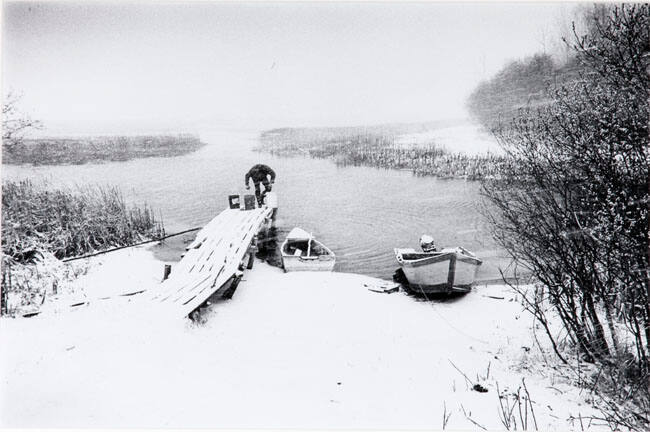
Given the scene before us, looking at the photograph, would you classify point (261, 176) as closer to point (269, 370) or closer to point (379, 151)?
point (269, 370)

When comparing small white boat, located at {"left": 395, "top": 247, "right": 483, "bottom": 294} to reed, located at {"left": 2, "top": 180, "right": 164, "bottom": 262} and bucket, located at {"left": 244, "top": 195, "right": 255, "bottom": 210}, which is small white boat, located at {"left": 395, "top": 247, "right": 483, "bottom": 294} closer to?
bucket, located at {"left": 244, "top": 195, "right": 255, "bottom": 210}

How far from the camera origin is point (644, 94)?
422cm

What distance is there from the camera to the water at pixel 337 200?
12.9 m

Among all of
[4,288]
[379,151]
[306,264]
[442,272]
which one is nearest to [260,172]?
[306,264]

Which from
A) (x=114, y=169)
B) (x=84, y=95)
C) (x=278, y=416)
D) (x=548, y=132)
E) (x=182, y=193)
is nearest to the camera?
(x=278, y=416)

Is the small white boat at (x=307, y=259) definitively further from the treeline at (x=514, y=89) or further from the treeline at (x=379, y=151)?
the treeline at (x=379, y=151)

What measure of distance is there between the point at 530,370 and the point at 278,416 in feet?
12.3

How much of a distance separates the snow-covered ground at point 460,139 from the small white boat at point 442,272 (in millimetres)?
16368

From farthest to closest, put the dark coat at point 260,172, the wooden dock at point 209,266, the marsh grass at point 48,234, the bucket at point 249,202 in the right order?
the dark coat at point 260,172 < the bucket at point 249,202 < the marsh grass at point 48,234 < the wooden dock at point 209,266

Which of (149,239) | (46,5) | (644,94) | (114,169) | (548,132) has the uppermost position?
(46,5)

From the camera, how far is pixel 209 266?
830 cm

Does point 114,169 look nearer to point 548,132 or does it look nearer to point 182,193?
point 182,193

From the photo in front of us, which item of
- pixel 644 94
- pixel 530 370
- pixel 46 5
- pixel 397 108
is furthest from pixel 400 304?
pixel 397 108

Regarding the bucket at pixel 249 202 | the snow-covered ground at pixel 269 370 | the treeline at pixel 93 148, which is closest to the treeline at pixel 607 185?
the snow-covered ground at pixel 269 370
